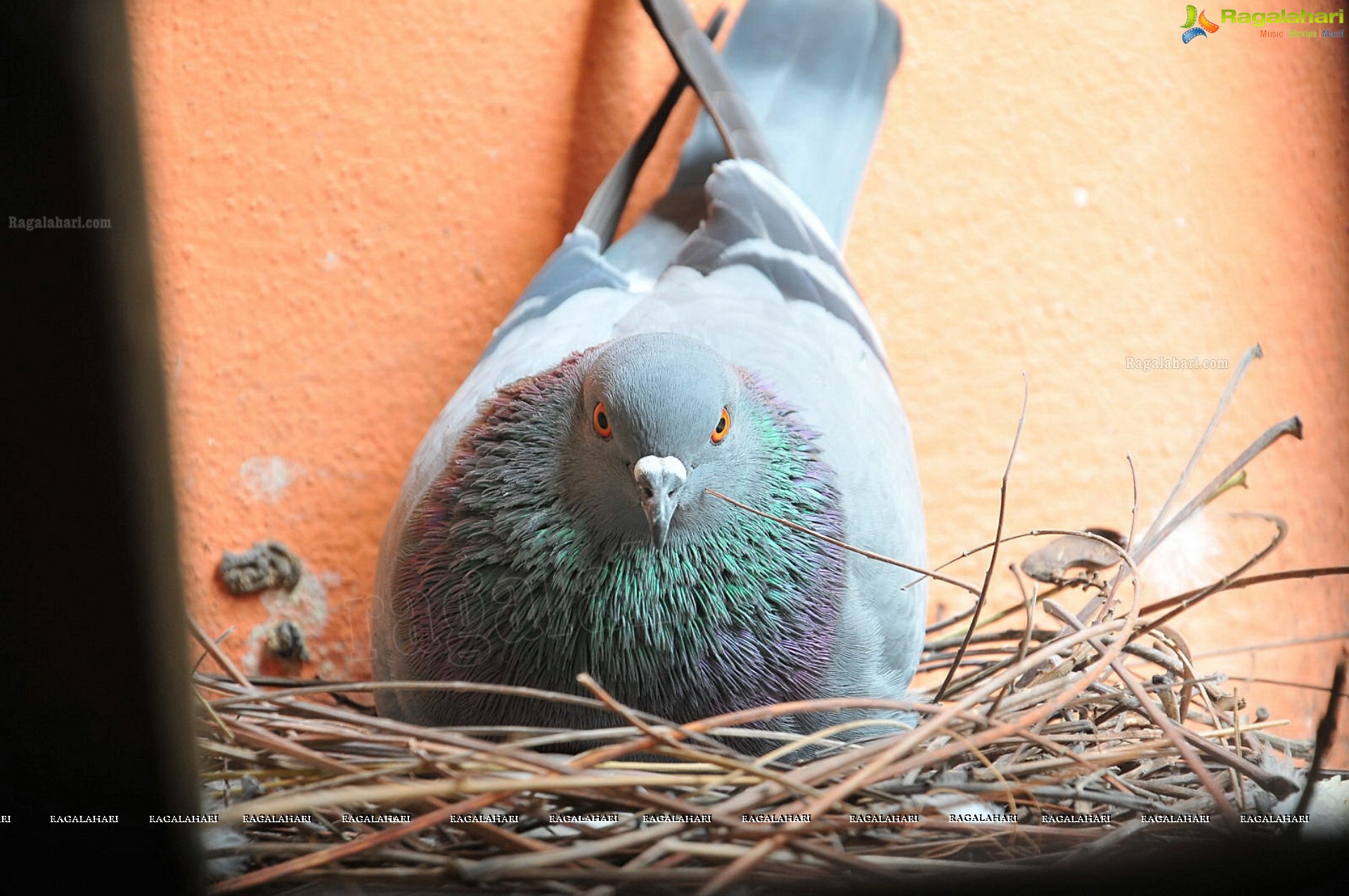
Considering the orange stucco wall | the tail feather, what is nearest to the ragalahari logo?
the orange stucco wall

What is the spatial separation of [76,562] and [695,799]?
26.5 inches

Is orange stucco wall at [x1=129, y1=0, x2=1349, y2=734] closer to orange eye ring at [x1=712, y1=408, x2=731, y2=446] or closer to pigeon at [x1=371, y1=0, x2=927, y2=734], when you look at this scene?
pigeon at [x1=371, y1=0, x2=927, y2=734]

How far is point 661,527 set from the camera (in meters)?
1.26

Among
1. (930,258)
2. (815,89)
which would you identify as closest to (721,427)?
(930,258)

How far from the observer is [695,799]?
1097mm

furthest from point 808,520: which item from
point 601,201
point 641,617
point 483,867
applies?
point 601,201

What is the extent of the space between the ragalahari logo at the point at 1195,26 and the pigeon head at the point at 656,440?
51.9 inches

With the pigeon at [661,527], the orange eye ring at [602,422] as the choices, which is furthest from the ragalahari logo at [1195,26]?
the orange eye ring at [602,422]

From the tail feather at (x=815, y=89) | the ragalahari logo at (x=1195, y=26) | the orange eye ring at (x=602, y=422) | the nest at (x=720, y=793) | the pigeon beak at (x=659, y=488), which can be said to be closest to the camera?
the nest at (x=720, y=793)

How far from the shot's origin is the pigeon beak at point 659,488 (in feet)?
4.15

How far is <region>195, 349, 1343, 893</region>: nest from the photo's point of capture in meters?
0.94

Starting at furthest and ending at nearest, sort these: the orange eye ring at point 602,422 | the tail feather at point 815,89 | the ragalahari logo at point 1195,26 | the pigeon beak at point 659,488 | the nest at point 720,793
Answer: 1. the tail feather at point 815,89
2. the ragalahari logo at point 1195,26
3. the orange eye ring at point 602,422
4. the pigeon beak at point 659,488
5. the nest at point 720,793

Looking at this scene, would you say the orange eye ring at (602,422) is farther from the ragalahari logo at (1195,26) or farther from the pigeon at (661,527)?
the ragalahari logo at (1195,26)

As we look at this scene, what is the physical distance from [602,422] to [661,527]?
215 mm
